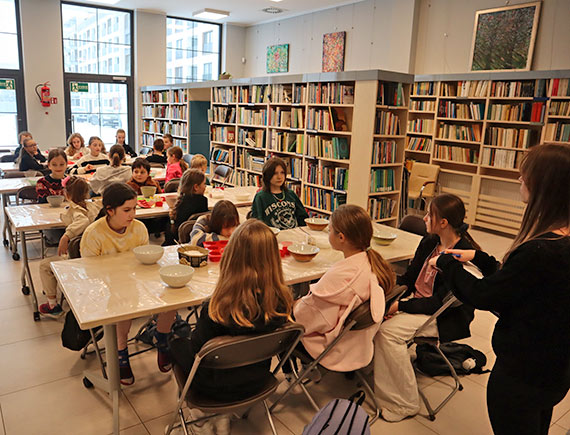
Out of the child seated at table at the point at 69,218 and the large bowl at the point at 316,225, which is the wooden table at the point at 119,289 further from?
the child seated at table at the point at 69,218

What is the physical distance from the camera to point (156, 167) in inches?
286

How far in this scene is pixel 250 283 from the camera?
1808 millimetres

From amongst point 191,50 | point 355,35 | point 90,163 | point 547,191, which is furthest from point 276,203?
point 191,50

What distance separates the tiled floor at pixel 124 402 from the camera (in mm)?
2307

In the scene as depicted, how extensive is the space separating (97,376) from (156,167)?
516cm

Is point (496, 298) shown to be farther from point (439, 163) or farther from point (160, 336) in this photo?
point (439, 163)

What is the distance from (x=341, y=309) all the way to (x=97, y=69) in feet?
33.6

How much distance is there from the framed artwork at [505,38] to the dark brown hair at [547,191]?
6.26m

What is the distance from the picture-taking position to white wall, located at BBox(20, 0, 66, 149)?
366 inches

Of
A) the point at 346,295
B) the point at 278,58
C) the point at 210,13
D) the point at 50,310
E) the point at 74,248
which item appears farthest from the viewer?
the point at 278,58

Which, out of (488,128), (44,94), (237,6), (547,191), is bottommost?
(547,191)

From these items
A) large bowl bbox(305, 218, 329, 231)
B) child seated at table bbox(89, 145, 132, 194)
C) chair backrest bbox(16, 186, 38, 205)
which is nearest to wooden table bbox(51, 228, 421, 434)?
large bowl bbox(305, 218, 329, 231)

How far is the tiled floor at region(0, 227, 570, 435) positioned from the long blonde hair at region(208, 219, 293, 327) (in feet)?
2.88

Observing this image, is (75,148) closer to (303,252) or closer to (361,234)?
(303,252)
